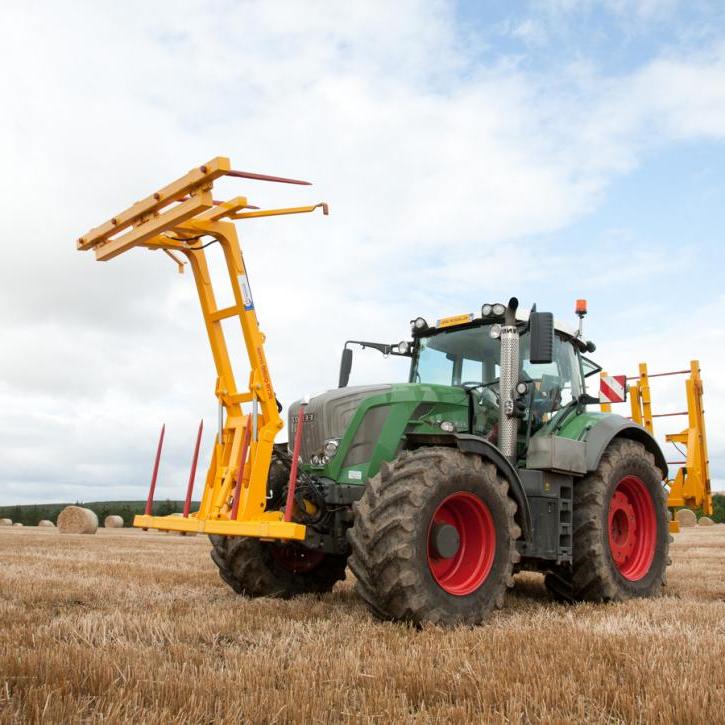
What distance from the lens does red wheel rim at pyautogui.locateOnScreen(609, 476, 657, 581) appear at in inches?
288

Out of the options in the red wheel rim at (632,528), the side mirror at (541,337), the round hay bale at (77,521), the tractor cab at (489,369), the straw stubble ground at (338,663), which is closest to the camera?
the straw stubble ground at (338,663)

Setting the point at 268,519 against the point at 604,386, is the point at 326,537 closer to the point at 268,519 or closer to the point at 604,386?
the point at 268,519

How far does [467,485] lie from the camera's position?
17.8ft

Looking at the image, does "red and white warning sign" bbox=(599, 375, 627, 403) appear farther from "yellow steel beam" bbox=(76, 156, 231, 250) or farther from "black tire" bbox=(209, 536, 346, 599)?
"yellow steel beam" bbox=(76, 156, 231, 250)

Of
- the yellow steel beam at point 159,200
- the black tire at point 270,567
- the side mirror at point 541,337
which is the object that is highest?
the yellow steel beam at point 159,200

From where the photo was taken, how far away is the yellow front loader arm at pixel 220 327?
5.56 m

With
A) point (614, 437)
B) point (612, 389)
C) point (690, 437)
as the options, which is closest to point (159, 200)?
point (614, 437)

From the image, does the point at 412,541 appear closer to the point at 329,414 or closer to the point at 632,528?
the point at 329,414

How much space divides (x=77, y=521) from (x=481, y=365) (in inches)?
699

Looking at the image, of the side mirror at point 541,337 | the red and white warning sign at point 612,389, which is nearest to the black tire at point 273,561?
the side mirror at point 541,337

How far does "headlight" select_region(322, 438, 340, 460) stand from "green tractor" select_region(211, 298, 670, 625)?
0.4 inches

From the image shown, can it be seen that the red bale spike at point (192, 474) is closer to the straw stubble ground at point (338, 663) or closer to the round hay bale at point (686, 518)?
the straw stubble ground at point (338, 663)

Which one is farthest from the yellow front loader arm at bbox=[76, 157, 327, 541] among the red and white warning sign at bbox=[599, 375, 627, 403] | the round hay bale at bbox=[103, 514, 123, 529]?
the round hay bale at bbox=[103, 514, 123, 529]

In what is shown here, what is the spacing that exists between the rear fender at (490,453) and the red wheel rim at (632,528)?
5.22 feet
